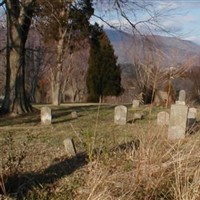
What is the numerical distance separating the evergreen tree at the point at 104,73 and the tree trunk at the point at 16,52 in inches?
759

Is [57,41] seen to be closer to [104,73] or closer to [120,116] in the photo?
[104,73]

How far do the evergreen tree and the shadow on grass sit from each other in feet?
96.1

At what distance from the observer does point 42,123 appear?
14688 millimetres

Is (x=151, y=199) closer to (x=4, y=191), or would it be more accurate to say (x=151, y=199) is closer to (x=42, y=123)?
(x=4, y=191)

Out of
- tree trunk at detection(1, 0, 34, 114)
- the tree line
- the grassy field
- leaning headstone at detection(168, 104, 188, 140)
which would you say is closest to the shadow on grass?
the grassy field

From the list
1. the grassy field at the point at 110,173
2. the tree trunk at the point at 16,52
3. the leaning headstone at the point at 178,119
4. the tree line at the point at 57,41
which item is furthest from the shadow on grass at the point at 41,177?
the tree trunk at the point at 16,52

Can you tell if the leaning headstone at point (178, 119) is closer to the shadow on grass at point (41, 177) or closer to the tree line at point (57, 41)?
the shadow on grass at point (41, 177)

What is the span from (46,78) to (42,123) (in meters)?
38.9

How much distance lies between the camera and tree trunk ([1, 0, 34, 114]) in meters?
18.0

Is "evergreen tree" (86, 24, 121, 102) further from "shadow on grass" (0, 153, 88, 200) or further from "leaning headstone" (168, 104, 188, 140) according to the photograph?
"shadow on grass" (0, 153, 88, 200)

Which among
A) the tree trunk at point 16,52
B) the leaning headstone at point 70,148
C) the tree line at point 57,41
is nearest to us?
the leaning headstone at point 70,148

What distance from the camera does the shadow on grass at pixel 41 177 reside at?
6391mm

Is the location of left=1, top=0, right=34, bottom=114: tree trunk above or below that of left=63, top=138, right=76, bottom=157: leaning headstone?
above

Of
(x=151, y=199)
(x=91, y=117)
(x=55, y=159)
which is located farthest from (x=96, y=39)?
(x=151, y=199)
